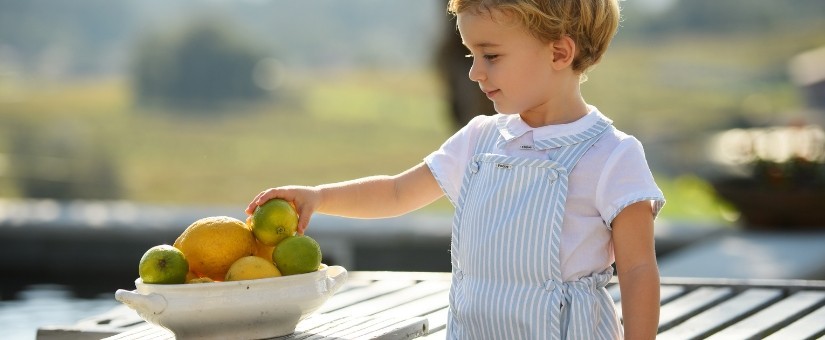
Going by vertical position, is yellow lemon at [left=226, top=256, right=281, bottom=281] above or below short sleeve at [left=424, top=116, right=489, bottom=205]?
below

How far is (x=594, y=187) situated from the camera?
2541mm

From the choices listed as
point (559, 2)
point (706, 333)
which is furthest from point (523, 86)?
point (706, 333)

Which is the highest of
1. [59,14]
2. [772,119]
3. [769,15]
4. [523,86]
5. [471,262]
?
[59,14]

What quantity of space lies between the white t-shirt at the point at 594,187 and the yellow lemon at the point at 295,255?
456mm

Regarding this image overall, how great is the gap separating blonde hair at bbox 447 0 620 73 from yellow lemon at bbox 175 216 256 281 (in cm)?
60

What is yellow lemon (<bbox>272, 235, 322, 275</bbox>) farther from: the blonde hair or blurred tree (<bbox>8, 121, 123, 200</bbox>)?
blurred tree (<bbox>8, 121, 123, 200</bbox>)

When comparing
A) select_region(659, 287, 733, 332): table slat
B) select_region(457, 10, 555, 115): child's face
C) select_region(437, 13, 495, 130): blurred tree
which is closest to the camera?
select_region(457, 10, 555, 115): child's face

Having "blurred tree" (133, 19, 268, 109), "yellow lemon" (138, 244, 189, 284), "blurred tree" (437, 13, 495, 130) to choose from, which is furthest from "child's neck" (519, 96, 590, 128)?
"blurred tree" (133, 19, 268, 109)

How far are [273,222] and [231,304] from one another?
0.19 metres

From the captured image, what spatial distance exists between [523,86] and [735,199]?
5138 mm

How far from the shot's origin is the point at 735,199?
7430 millimetres

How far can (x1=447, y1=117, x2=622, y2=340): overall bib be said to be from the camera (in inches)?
100

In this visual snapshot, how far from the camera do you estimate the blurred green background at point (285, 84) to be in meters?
20.1

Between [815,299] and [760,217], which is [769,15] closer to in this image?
[760,217]
